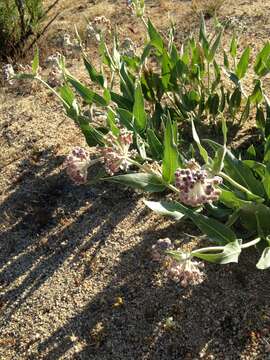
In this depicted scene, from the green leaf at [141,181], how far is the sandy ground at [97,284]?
2.36 feet

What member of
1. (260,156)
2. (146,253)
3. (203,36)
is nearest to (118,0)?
(203,36)

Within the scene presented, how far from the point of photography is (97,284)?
3459 millimetres

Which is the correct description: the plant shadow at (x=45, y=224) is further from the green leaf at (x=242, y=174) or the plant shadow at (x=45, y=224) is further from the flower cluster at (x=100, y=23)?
the flower cluster at (x=100, y=23)

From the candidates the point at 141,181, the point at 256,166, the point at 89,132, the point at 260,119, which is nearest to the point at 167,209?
the point at 141,181

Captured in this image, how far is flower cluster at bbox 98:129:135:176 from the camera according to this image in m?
2.59

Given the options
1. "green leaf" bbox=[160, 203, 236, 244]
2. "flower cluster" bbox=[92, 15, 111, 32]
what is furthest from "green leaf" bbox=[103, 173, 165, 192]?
"flower cluster" bbox=[92, 15, 111, 32]

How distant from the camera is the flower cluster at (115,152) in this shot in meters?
2.59

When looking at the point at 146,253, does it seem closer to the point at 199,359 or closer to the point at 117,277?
the point at 117,277

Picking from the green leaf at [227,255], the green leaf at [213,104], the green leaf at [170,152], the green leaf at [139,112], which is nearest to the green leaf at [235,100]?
the green leaf at [213,104]

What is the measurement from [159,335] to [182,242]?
2.28 feet

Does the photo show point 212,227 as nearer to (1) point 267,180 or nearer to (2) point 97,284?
(1) point 267,180

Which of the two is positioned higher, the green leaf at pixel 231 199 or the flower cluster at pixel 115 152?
the flower cluster at pixel 115 152

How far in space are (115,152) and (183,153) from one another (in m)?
1.23

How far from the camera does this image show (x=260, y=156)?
3832 mm
